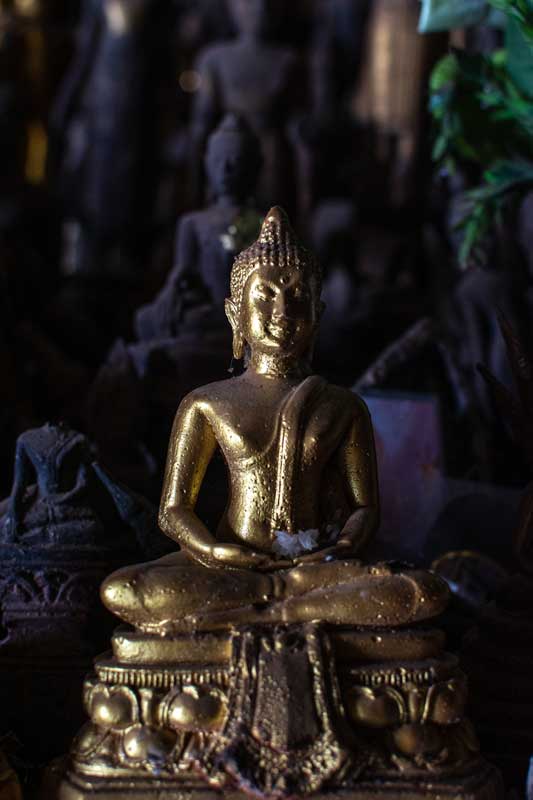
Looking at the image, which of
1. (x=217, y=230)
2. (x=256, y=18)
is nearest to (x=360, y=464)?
(x=217, y=230)

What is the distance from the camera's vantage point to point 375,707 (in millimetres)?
2525

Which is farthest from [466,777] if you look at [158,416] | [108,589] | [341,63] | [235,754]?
[341,63]

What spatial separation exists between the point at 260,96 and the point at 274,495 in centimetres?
559

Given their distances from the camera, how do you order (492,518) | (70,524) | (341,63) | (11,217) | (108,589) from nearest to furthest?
(108,589), (70,524), (492,518), (11,217), (341,63)

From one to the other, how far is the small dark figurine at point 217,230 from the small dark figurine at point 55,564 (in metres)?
1.57

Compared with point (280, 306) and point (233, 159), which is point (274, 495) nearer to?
point (280, 306)

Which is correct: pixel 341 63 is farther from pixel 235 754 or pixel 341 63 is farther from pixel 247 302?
pixel 235 754

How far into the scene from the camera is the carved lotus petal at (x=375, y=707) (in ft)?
8.28

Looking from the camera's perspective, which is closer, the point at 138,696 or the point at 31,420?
the point at 138,696

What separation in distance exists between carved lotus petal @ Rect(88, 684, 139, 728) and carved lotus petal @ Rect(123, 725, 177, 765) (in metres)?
0.03

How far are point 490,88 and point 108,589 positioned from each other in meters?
3.71

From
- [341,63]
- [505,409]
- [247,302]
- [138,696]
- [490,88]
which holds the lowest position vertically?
[138,696]

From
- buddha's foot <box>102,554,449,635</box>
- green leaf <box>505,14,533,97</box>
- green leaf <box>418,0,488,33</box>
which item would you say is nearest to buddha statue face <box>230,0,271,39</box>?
green leaf <box>418,0,488,33</box>

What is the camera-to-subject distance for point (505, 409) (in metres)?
3.58
